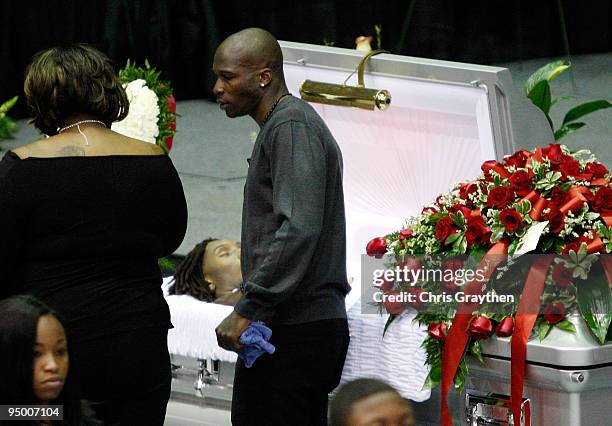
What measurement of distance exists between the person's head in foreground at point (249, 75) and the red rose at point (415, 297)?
55 cm

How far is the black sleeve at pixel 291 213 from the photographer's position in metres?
2.76

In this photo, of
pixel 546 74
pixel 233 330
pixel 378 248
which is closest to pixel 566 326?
pixel 378 248

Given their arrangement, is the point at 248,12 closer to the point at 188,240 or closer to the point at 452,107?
the point at 188,240

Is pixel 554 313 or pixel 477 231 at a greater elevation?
pixel 477 231

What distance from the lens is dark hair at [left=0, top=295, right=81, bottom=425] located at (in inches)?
88.7

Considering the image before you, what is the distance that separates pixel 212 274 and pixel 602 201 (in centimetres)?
146

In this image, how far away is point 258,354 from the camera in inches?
112

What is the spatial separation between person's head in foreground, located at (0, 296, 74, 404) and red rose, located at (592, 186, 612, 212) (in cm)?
124

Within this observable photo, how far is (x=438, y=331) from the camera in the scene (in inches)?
109

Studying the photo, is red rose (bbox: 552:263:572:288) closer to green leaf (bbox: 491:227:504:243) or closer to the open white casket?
green leaf (bbox: 491:227:504:243)

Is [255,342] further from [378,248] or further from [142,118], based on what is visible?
[142,118]

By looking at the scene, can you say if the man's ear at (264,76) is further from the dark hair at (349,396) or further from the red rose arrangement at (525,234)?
the dark hair at (349,396)

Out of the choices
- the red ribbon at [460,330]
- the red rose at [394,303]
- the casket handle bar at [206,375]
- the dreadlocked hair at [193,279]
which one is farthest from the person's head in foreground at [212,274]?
the red ribbon at [460,330]

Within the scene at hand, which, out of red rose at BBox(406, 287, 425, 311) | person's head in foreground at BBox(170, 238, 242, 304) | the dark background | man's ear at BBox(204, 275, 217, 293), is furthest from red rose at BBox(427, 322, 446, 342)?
the dark background
